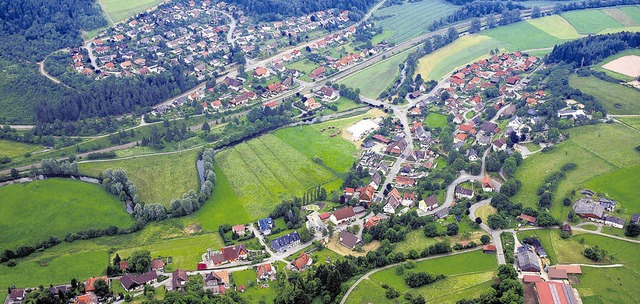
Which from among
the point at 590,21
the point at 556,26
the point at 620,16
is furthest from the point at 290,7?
the point at 620,16

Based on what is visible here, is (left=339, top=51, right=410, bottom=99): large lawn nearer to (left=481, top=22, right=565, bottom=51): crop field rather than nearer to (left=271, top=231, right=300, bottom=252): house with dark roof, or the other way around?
(left=481, top=22, right=565, bottom=51): crop field

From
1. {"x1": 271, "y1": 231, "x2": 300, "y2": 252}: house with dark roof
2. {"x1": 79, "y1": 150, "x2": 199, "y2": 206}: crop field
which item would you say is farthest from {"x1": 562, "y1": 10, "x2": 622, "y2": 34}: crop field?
{"x1": 271, "y1": 231, "x2": 300, "y2": 252}: house with dark roof

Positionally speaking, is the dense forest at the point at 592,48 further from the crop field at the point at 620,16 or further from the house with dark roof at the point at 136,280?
the house with dark roof at the point at 136,280

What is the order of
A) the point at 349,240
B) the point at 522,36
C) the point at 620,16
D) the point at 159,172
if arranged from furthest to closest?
the point at 620,16
the point at 522,36
the point at 159,172
the point at 349,240

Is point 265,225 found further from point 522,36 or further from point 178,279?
point 522,36

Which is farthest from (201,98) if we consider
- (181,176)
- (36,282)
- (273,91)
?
(36,282)

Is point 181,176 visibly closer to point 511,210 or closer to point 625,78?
point 511,210
